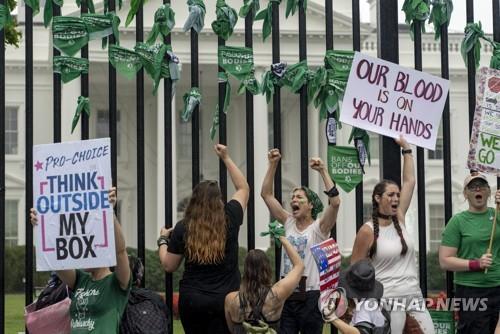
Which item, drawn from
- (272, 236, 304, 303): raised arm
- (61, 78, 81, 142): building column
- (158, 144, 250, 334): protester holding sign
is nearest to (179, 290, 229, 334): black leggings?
(158, 144, 250, 334): protester holding sign

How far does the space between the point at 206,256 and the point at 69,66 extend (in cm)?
177

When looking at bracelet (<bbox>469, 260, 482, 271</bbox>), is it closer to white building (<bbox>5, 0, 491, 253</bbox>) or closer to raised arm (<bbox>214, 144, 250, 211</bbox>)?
raised arm (<bbox>214, 144, 250, 211</bbox>)

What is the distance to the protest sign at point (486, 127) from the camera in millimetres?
7762

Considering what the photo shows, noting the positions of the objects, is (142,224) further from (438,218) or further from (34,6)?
(438,218)

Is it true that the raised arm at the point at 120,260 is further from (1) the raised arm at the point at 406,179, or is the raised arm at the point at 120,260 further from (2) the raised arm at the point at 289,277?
(1) the raised arm at the point at 406,179

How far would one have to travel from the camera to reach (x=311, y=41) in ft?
83.9

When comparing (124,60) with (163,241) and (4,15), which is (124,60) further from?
(163,241)

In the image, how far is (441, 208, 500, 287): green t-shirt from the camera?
7652mm

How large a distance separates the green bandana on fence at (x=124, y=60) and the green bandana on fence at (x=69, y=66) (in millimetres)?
193

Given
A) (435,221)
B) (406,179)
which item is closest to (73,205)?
(406,179)

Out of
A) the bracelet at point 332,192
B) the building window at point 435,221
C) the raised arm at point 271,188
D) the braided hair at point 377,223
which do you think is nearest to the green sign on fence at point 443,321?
the braided hair at point 377,223

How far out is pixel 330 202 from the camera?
7.45 meters

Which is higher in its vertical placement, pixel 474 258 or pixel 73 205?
pixel 73 205

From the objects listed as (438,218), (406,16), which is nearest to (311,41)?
(438,218)
